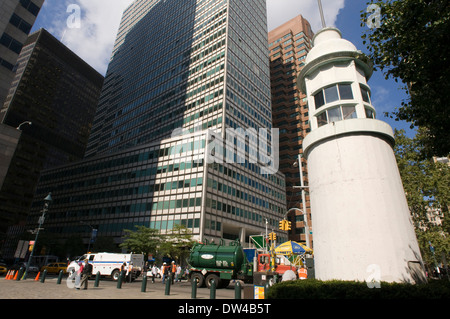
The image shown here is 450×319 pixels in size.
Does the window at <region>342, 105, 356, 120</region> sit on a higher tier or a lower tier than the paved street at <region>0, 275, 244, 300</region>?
higher

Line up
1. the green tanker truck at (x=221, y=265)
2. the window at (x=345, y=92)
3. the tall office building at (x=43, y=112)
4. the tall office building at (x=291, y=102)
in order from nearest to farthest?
the window at (x=345, y=92) → the green tanker truck at (x=221, y=265) → the tall office building at (x=291, y=102) → the tall office building at (x=43, y=112)

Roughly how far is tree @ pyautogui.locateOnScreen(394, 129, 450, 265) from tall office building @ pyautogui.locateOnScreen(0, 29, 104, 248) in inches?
4912

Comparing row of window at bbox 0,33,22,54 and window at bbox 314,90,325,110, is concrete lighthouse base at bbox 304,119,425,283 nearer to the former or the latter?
window at bbox 314,90,325,110

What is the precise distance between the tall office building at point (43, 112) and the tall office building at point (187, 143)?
39064 millimetres

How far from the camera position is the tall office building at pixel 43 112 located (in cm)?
10969

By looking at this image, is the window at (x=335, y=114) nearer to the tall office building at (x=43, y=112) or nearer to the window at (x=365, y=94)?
the window at (x=365, y=94)

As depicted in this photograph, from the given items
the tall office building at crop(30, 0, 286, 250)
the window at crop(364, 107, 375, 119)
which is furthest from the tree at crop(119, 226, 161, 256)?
the window at crop(364, 107, 375, 119)

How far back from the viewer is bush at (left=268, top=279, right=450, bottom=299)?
6637 mm

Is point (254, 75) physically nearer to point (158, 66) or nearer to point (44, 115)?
point (158, 66)

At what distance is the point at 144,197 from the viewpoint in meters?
60.2

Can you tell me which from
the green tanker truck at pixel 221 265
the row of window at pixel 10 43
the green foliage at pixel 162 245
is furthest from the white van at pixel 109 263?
the row of window at pixel 10 43

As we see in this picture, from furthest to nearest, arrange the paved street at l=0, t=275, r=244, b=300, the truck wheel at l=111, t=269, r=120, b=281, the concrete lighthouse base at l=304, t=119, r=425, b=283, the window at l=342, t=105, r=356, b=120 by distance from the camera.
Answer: the truck wheel at l=111, t=269, r=120, b=281 < the paved street at l=0, t=275, r=244, b=300 < the window at l=342, t=105, r=356, b=120 < the concrete lighthouse base at l=304, t=119, r=425, b=283

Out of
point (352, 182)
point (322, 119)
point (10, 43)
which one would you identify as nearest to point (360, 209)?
point (352, 182)

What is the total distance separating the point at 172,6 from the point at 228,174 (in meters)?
74.3
